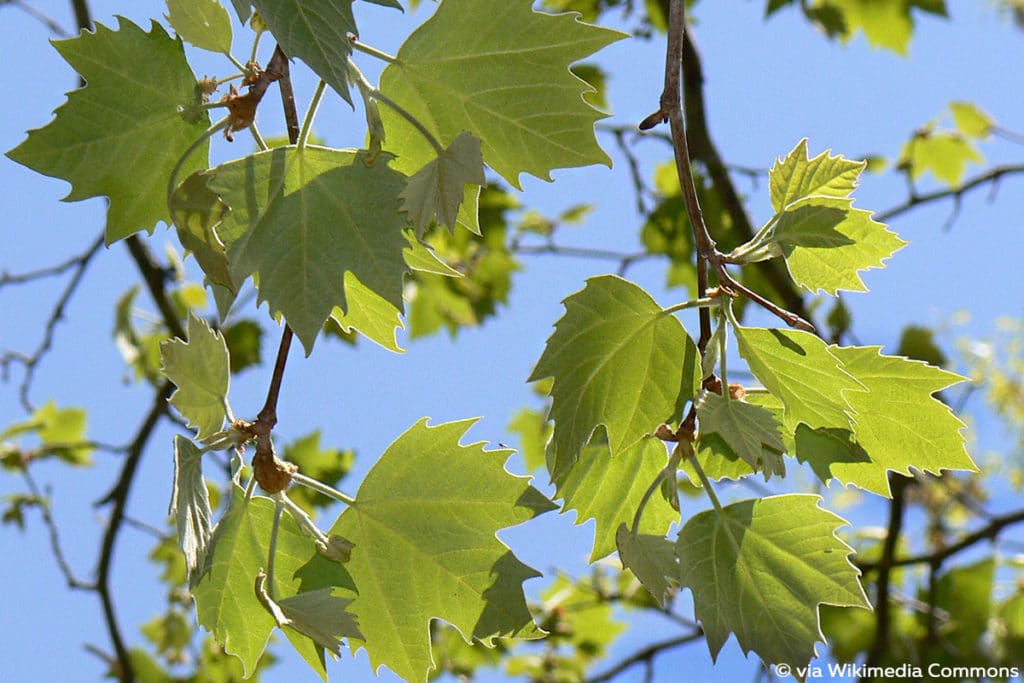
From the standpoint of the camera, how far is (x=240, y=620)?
2.57 ft

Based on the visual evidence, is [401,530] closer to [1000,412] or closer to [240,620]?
[240,620]

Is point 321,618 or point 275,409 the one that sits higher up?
point 275,409

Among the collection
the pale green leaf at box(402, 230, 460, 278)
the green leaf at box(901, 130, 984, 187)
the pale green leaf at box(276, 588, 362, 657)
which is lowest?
the pale green leaf at box(276, 588, 362, 657)

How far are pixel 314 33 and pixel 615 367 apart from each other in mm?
292

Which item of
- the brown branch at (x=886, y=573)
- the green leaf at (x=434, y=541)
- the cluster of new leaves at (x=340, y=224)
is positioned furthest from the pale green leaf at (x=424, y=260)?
the brown branch at (x=886, y=573)

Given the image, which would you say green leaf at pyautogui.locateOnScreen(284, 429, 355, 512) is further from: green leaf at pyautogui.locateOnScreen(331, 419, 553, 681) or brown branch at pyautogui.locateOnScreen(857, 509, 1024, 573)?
green leaf at pyautogui.locateOnScreen(331, 419, 553, 681)

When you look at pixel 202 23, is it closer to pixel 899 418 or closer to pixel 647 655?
pixel 899 418

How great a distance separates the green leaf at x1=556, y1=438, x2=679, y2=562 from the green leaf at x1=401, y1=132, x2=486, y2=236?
23cm

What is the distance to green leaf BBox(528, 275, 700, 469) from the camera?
0.70m

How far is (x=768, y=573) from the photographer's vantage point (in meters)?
0.72

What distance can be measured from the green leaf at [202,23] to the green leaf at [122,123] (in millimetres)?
13

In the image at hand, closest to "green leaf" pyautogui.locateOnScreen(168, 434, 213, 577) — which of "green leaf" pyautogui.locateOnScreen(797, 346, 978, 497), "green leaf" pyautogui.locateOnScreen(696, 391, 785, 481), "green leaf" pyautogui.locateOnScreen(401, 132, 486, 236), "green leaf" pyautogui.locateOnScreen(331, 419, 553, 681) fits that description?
"green leaf" pyautogui.locateOnScreen(331, 419, 553, 681)

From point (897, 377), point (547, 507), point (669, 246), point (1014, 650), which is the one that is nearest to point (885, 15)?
point (669, 246)

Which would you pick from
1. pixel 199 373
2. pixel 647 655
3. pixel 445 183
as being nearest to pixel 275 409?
pixel 199 373
